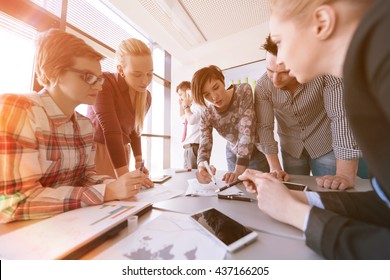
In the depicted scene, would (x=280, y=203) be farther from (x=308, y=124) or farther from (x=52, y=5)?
Result: (x=52, y=5)

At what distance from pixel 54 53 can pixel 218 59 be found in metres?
2.85

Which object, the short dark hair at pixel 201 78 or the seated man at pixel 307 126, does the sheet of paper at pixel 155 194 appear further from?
the short dark hair at pixel 201 78

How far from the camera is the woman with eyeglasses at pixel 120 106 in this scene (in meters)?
1.05

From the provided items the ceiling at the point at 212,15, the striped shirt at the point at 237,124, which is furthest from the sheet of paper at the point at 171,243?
the ceiling at the point at 212,15

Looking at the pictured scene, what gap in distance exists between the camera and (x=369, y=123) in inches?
12.9

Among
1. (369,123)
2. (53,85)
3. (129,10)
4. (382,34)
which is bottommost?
(369,123)

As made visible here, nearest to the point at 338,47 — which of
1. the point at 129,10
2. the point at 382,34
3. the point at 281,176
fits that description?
the point at 382,34

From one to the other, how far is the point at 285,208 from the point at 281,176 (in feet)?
1.99

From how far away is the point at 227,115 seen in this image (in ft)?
4.68

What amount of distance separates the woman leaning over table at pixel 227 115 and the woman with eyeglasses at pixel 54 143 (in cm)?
64

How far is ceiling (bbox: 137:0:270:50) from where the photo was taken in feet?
6.73

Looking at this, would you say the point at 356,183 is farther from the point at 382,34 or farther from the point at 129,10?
the point at 129,10

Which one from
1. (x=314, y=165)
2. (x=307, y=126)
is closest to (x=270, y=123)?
(x=307, y=126)

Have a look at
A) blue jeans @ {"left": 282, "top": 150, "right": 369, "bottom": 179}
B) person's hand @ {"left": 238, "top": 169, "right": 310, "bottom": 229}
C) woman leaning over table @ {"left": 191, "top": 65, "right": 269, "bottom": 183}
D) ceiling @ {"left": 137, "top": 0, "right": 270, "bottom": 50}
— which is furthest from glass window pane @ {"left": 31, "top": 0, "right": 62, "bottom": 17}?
blue jeans @ {"left": 282, "top": 150, "right": 369, "bottom": 179}
